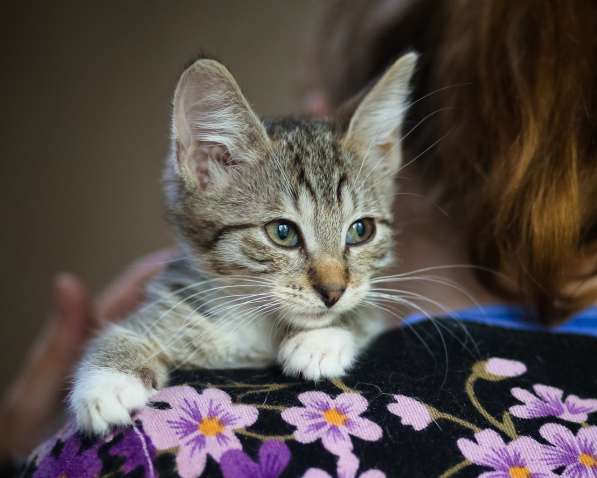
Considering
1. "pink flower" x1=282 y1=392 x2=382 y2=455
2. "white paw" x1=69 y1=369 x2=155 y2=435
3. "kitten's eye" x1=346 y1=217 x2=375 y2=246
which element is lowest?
"pink flower" x1=282 y1=392 x2=382 y2=455

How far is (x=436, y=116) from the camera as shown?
1271mm

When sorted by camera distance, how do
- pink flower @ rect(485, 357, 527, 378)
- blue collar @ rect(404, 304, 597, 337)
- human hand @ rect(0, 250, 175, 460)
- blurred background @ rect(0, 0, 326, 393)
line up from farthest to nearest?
blurred background @ rect(0, 0, 326, 393) → human hand @ rect(0, 250, 175, 460) → blue collar @ rect(404, 304, 597, 337) → pink flower @ rect(485, 357, 527, 378)

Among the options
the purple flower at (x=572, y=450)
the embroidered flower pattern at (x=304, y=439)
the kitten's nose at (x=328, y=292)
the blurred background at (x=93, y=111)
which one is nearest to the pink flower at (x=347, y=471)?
the embroidered flower pattern at (x=304, y=439)

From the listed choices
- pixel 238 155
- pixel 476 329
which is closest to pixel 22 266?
pixel 238 155

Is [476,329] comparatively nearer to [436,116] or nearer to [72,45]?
[436,116]

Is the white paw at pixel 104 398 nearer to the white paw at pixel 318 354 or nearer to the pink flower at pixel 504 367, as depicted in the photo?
the white paw at pixel 318 354

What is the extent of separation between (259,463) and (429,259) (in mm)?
754

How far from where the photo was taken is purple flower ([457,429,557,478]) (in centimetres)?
72

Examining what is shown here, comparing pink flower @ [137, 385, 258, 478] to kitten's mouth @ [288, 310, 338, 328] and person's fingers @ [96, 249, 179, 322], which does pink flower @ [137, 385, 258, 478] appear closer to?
kitten's mouth @ [288, 310, 338, 328]

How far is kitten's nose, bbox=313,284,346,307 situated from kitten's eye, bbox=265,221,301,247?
11cm

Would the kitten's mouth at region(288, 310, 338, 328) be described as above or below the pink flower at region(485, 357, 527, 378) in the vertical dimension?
above

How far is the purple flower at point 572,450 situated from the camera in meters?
0.73

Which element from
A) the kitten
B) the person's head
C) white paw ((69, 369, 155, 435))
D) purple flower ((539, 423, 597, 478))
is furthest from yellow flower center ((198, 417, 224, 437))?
the person's head

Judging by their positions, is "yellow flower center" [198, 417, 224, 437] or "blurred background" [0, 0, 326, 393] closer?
"yellow flower center" [198, 417, 224, 437]
